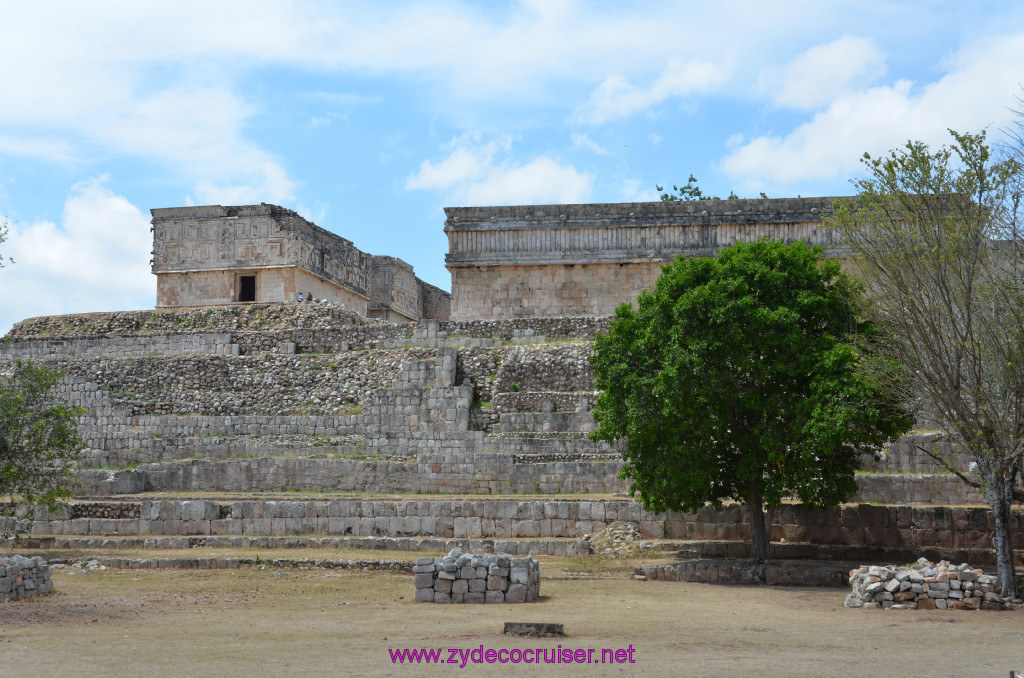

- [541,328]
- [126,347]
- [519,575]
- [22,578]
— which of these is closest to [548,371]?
[541,328]

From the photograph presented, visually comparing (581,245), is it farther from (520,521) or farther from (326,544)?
(326,544)

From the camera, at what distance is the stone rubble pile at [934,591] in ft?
45.2

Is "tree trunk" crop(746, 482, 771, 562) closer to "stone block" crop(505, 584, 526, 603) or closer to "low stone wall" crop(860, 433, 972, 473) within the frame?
"low stone wall" crop(860, 433, 972, 473)

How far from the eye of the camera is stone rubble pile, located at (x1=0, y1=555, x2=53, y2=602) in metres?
14.5

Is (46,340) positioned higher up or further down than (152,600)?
higher up

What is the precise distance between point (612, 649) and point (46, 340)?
2472 centimetres

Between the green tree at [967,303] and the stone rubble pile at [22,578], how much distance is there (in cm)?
1232

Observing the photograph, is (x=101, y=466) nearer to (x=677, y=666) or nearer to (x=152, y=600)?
(x=152, y=600)

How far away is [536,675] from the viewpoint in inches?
360

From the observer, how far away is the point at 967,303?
1431 cm

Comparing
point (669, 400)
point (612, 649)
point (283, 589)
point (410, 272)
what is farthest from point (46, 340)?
point (612, 649)

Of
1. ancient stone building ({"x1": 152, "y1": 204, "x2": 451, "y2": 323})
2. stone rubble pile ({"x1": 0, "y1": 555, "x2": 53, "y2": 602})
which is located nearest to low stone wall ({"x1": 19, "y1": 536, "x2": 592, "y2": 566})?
stone rubble pile ({"x1": 0, "y1": 555, "x2": 53, "y2": 602})

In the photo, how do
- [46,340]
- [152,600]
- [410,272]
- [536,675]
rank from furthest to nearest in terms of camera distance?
[410,272] → [46,340] → [152,600] → [536,675]

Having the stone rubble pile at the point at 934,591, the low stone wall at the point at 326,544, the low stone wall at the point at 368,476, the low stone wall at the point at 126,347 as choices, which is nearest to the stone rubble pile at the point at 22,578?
the low stone wall at the point at 326,544
